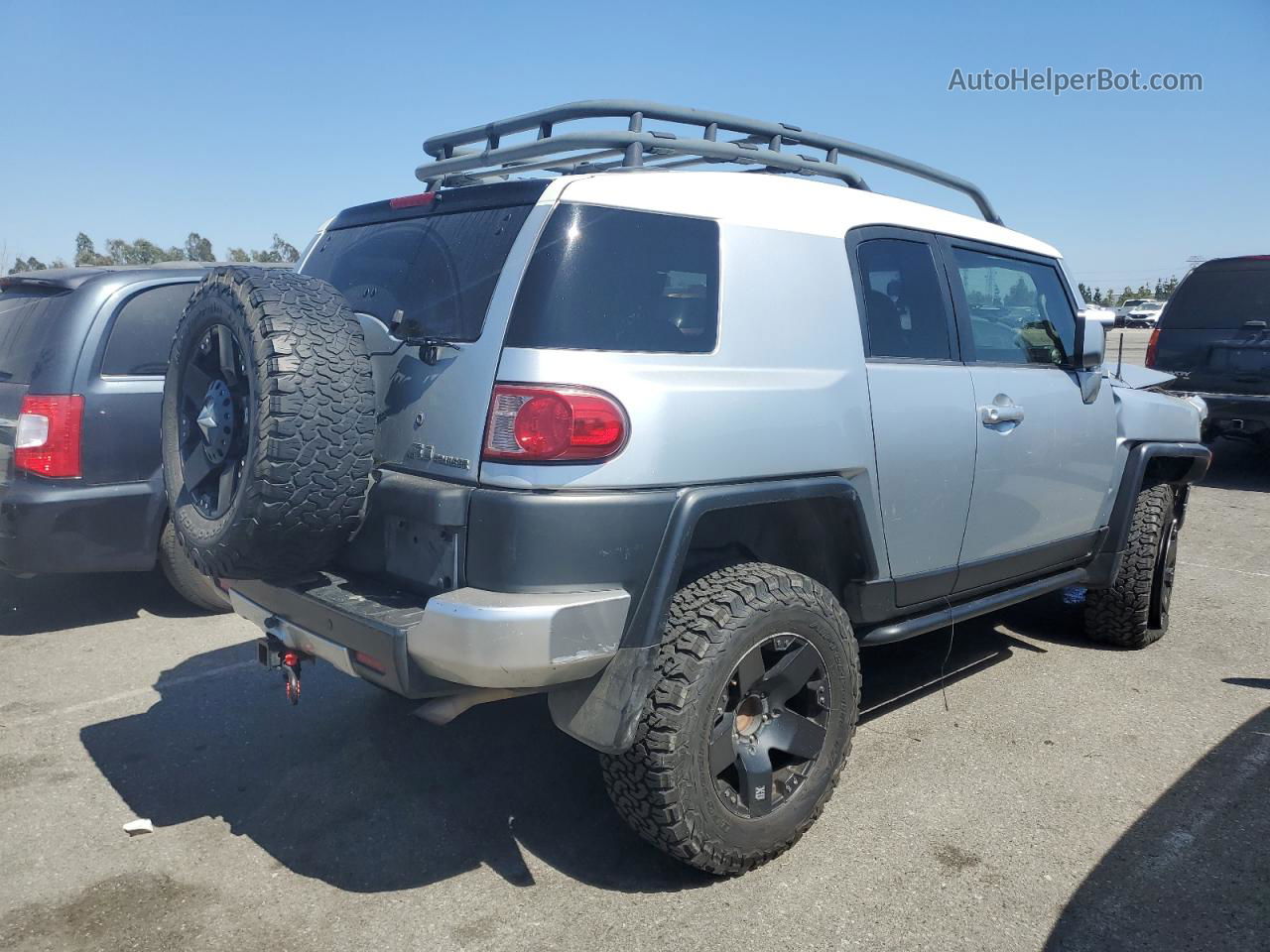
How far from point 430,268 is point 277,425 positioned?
0.75m

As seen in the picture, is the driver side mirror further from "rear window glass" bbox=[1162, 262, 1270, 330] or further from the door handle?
"rear window glass" bbox=[1162, 262, 1270, 330]

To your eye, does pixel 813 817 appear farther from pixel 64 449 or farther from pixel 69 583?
pixel 69 583

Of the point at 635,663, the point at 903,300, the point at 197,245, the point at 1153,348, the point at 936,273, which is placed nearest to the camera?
the point at 635,663

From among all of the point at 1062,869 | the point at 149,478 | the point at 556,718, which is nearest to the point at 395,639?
the point at 556,718

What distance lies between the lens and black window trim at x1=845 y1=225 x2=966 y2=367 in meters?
3.23

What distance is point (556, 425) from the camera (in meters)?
2.47

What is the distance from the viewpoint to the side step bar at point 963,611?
11.4 feet

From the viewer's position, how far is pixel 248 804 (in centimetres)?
336

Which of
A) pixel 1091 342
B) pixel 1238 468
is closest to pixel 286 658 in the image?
pixel 1091 342

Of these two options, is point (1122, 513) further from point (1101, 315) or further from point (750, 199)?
point (750, 199)

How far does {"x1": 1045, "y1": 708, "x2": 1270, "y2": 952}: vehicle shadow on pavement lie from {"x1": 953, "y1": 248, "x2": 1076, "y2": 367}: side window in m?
1.73

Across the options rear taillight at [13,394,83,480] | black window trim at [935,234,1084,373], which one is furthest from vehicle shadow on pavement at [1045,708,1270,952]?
rear taillight at [13,394,83,480]

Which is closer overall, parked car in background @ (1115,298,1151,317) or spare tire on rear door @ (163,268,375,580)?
spare tire on rear door @ (163,268,375,580)

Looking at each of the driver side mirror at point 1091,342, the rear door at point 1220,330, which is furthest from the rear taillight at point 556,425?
the rear door at point 1220,330
